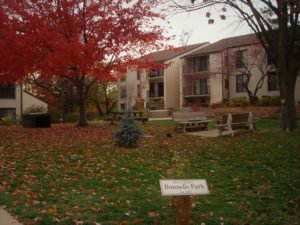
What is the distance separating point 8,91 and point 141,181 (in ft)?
106

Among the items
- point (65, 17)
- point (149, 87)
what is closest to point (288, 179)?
point (65, 17)

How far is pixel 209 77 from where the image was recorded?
43.4 m

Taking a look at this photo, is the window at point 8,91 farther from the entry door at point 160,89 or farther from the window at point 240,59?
the window at point 240,59

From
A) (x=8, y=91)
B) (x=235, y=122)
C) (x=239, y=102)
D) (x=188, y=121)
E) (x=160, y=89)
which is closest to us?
(x=235, y=122)

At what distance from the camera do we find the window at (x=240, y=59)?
3697 centimetres

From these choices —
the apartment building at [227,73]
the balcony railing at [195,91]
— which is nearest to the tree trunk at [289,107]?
the apartment building at [227,73]

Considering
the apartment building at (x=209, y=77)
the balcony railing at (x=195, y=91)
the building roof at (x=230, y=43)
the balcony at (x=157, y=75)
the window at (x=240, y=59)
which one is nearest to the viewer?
the window at (x=240, y=59)

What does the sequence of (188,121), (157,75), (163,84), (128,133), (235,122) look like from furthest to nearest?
(157,75) → (163,84) → (188,121) → (235,122) → (128,133)

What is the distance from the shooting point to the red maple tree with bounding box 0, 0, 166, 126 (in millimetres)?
17438

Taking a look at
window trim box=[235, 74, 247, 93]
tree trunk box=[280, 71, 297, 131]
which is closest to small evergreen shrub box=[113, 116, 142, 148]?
tree trunk box=[280, 71, 297, 131]

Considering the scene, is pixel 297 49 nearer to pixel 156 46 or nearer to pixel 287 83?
pixel 287 83

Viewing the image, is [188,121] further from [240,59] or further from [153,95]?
[153,95]

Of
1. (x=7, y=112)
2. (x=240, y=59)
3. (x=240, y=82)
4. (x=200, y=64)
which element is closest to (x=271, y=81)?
(x=240, y=82)

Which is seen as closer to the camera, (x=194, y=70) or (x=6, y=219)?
(x=6, y=219)
